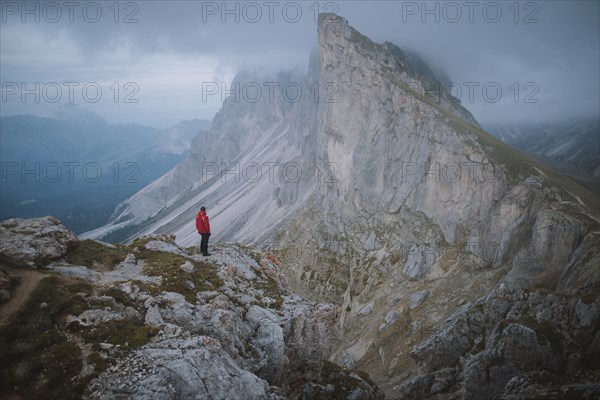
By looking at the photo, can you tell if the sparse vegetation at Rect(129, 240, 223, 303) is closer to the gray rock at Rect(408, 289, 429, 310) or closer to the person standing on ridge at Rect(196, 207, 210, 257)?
the person standing on ridge at Rect(196, 207, 210, 257)

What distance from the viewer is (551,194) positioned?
258ft

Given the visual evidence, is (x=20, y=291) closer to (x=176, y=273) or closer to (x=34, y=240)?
(x=34, y=240)

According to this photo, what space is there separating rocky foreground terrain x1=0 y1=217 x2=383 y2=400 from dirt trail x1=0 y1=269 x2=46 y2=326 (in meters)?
0.16

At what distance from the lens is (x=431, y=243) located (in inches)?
4053

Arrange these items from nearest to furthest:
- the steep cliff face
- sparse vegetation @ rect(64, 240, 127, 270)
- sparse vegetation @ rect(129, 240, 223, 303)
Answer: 1. sparse vegetation @ rect(129, 240, 223, 303)
2. sparse vegetation @ rect(64, 240, 127, 270)
3. the steep cliff face

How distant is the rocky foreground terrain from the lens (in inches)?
588

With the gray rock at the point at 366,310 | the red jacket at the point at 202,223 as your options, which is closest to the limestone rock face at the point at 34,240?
the red jacket at the point at 202,223

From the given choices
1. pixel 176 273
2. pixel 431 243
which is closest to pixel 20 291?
pixel 176 273

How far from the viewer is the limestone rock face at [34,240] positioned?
2041 cm

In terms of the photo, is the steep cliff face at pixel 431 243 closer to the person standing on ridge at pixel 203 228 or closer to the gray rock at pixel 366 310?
the gray rock at pixel 366 310

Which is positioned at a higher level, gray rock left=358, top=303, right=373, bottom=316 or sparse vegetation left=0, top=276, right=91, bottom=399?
sparse vegetation left=0, top=276, right=91, bottom=399

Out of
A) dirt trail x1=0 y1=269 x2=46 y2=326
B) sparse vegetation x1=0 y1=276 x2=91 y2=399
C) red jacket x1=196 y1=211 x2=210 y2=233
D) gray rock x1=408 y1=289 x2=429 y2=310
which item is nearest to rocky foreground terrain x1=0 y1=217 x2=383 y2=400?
sparse vegetation x1=0 y1=276 x2=91 y2=399

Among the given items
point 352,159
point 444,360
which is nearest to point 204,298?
point 444,360

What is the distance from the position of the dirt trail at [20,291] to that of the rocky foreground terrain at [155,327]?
159 mm
